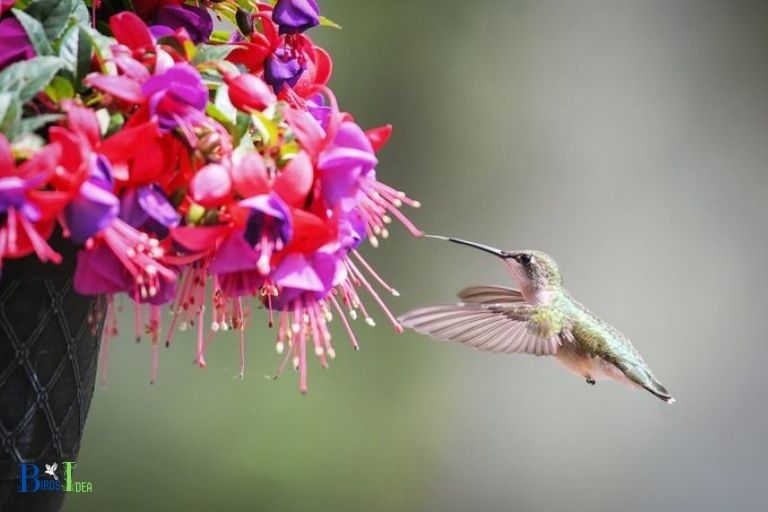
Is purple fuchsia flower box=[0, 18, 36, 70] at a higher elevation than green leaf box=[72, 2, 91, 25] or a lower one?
lower

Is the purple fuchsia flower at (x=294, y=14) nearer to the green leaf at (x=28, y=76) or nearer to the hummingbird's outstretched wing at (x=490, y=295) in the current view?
the green leaf at (x=28, y=76)

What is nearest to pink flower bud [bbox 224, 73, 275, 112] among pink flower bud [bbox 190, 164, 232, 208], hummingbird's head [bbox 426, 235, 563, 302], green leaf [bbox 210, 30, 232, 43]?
pink flower bud [bbox 190, 164, 232, 208]

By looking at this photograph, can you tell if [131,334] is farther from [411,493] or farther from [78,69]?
[78,69]

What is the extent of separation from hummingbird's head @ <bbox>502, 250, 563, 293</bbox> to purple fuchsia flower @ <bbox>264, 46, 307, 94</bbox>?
0.67 meters

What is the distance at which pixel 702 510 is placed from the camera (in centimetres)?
320

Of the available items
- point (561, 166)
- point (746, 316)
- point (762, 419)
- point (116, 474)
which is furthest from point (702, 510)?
point (116, 474)

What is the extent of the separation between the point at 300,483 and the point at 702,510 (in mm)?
1153

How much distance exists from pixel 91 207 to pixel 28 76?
0.40ft

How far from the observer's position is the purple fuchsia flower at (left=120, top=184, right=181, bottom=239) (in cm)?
85

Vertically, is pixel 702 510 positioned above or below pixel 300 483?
above

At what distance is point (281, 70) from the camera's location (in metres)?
1.08

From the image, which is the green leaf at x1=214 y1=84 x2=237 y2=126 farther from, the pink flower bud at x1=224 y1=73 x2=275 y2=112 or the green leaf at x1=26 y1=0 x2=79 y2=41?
the green leaf at x1=26 y1=0 x2=79 y2=41

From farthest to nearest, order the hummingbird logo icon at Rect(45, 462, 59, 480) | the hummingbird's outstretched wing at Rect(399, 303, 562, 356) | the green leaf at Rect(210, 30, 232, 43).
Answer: the hummingbird's outstretched wing at Rect(399, 303, 562, 356), the green leaf at Rect(210, 30, 232, 43), the hummingbird logo icon at Rect(45, 462, 59, 480)

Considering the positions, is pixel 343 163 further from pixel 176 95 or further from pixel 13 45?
pixel 13 45
